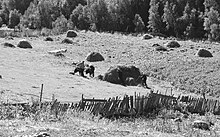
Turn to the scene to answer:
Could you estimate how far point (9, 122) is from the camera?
13.1m

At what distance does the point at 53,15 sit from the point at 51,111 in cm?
9286

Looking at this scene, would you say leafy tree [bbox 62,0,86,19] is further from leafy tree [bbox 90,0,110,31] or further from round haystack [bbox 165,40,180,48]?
round haystack [bbox 165,40,180,48]

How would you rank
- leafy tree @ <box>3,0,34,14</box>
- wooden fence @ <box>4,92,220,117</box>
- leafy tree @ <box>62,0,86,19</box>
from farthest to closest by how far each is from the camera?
1. leafy tree @ <box>3,0,34,14</box>
2. leafy tree @ <box>62,0,86,19</box>
3. wooden fence @ <box>4,92,220,117</box>

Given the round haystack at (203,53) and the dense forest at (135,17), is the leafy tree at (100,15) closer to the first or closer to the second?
the dense forest at (135,17)

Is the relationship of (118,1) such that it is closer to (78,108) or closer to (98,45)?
(98,45)

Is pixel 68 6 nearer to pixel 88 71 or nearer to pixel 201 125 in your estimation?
pixel 88 71

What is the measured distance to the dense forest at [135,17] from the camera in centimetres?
7206

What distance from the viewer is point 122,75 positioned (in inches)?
1339

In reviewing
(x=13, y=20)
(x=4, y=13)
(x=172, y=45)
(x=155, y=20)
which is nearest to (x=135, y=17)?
(x=155, y=20)

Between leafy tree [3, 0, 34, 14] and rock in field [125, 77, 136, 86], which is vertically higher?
leafy tree [3, 0, 34, 14]

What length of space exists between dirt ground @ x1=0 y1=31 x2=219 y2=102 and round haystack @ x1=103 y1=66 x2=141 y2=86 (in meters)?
1.63

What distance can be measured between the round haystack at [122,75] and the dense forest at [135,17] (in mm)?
32522

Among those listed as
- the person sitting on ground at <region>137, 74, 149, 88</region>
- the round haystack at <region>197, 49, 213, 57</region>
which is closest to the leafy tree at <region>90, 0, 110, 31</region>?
the round haystack at <region>197, 49, 213, 57</region>

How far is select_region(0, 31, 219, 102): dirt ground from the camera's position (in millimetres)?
23047
